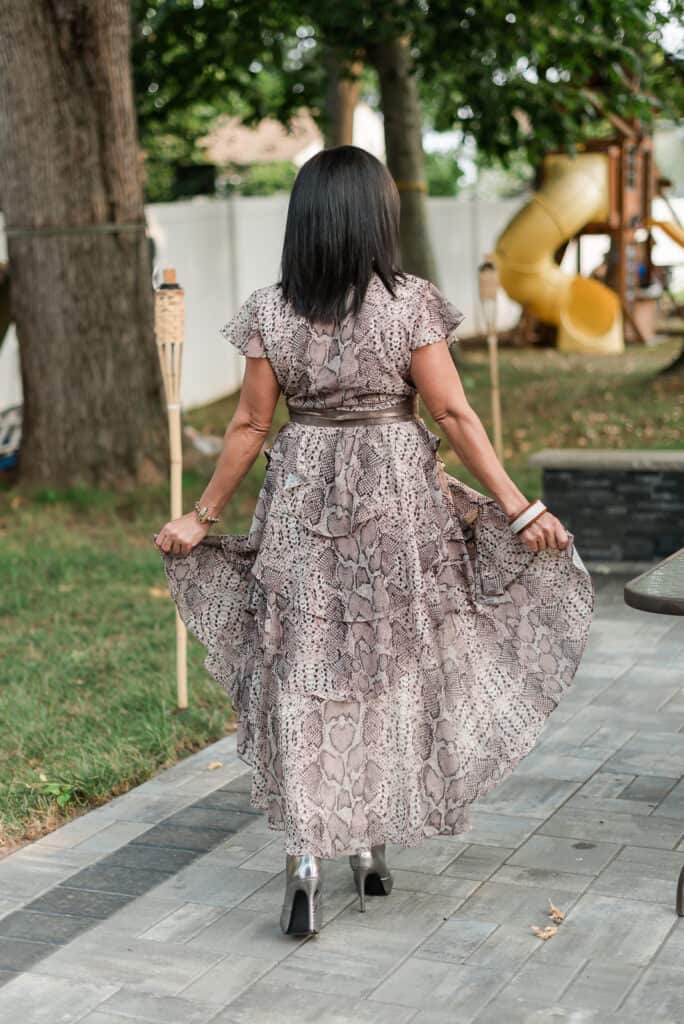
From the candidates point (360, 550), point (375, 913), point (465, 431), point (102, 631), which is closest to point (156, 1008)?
point (375, 913)

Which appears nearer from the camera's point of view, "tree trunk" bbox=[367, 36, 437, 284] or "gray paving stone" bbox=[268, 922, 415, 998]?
"gray paving stone" bbox=[268, 922, 415, 998]

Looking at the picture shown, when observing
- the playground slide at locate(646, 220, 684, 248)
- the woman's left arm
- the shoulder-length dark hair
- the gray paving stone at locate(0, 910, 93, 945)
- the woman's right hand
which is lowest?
the gray paving stone at locate(0, 910, 93, 945)

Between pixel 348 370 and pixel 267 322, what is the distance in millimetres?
236

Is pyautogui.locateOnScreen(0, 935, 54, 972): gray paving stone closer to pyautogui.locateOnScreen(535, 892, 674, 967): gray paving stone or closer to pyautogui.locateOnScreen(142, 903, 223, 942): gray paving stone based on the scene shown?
pyautogui.locateOnScreen(142, 903, 223, 942): gray paving stone

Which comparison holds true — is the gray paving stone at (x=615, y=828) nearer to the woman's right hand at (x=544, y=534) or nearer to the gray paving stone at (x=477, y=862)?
the gray paving stone at (x=477, y=862)

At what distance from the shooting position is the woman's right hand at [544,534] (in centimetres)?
358

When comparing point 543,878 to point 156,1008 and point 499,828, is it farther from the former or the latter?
point 156,1008

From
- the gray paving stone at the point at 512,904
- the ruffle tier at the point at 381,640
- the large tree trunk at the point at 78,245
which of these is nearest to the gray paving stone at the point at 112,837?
the ruffle tier at the point at 381,640

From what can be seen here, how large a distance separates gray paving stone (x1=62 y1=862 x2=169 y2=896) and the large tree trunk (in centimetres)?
546

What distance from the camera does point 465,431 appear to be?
3551 mm

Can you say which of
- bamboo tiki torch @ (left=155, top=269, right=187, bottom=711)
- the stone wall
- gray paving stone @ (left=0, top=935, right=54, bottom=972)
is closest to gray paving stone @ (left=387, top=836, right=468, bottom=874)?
gray paving stone @ (left=0, top=935, right=54, bottom=972)

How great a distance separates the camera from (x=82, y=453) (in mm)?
9359

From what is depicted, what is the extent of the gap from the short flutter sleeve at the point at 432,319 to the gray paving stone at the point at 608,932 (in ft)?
4.69

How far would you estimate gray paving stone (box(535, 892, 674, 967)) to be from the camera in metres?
3.40
